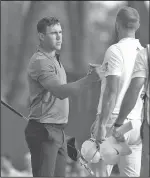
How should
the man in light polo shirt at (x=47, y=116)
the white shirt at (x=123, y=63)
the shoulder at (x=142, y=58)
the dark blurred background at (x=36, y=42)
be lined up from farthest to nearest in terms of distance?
1. the dark blurred background at (x=36, y=42)
2. the white shirt at (x=123, y=63)
3. the shoulder at (x=142, y=58)
4. the man in light polo shirt at (x=47, y=116)

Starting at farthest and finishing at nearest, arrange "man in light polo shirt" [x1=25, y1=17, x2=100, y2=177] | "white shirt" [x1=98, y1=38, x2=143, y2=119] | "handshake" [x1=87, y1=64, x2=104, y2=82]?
"white shirt" [x1=98, y1=38, x2=143, y2=119] < "man in light polo shirt" [x1=25, y1=17, x2=100, y2=177] < "handshake" [x1=87, y1=64, x2=104, y2=82]

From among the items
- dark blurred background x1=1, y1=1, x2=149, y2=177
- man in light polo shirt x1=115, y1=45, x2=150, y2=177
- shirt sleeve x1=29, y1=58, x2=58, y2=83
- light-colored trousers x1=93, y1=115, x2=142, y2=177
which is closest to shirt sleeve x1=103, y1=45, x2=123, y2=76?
man in light polo shirt x1=115, y1=45, x2=150, y2=177

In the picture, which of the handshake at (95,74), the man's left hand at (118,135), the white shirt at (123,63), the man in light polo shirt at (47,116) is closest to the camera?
the handshake at (95,74)

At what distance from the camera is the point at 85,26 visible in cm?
705

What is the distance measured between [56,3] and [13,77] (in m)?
0.89

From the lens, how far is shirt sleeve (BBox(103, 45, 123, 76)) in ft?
14.7

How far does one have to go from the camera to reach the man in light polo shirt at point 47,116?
4168mm

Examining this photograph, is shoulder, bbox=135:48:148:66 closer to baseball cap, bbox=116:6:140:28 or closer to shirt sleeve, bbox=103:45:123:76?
shirt sleeve, bbox=103:45:123:76

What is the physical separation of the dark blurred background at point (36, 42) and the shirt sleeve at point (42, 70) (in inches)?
108

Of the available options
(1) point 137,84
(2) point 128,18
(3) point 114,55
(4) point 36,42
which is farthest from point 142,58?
(4) point 36,42

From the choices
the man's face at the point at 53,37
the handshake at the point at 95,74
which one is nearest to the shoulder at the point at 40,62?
the man's face at the point at 53,37

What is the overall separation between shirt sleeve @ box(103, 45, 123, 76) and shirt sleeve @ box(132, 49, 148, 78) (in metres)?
0.17

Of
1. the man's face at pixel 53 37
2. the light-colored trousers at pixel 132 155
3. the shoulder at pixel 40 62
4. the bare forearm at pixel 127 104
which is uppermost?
the man's face at pixel 53 37

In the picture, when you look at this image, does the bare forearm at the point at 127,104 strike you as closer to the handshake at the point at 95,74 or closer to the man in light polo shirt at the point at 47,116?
the man in light polo shirt at the point at 47,116
